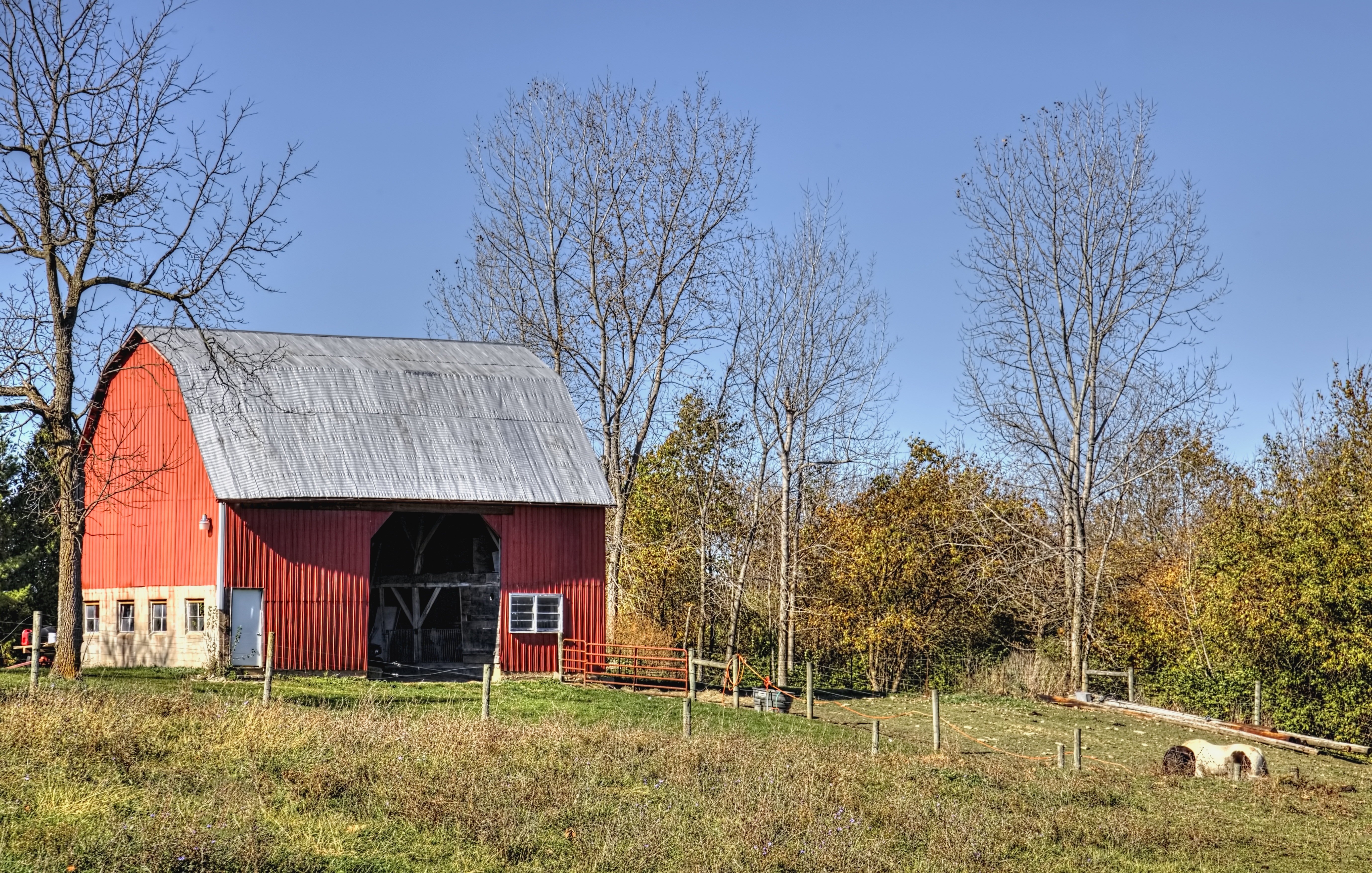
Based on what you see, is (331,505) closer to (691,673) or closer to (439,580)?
(439,580)

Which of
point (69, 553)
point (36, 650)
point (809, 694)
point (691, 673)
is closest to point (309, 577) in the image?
point (69, 553)

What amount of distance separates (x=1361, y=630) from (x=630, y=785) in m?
17.2

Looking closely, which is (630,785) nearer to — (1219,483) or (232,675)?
(232,675)

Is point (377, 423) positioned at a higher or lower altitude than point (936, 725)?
higher

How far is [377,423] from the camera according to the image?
29766mm

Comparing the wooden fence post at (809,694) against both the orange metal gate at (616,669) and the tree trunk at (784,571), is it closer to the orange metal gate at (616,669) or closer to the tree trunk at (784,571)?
the orange metal gate at (616,669)

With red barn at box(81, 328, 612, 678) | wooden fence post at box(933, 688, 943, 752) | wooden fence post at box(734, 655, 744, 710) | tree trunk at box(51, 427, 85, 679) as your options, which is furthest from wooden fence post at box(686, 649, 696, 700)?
tree trunk at box(51, 427, 85, 679)

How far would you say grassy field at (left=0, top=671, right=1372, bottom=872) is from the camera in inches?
455

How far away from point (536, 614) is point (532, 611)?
0.11 metres

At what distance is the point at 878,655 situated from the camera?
3453 centimetres

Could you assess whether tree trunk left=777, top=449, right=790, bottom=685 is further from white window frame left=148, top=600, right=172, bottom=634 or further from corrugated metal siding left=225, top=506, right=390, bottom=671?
white window frame left=148, top=600, right=172, bottom=634

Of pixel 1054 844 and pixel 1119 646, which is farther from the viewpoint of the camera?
pixel 1119 646

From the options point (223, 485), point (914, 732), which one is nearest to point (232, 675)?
point (223, 485)

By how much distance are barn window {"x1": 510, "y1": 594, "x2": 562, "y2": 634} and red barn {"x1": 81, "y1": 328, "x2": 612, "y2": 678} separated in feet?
0.11
